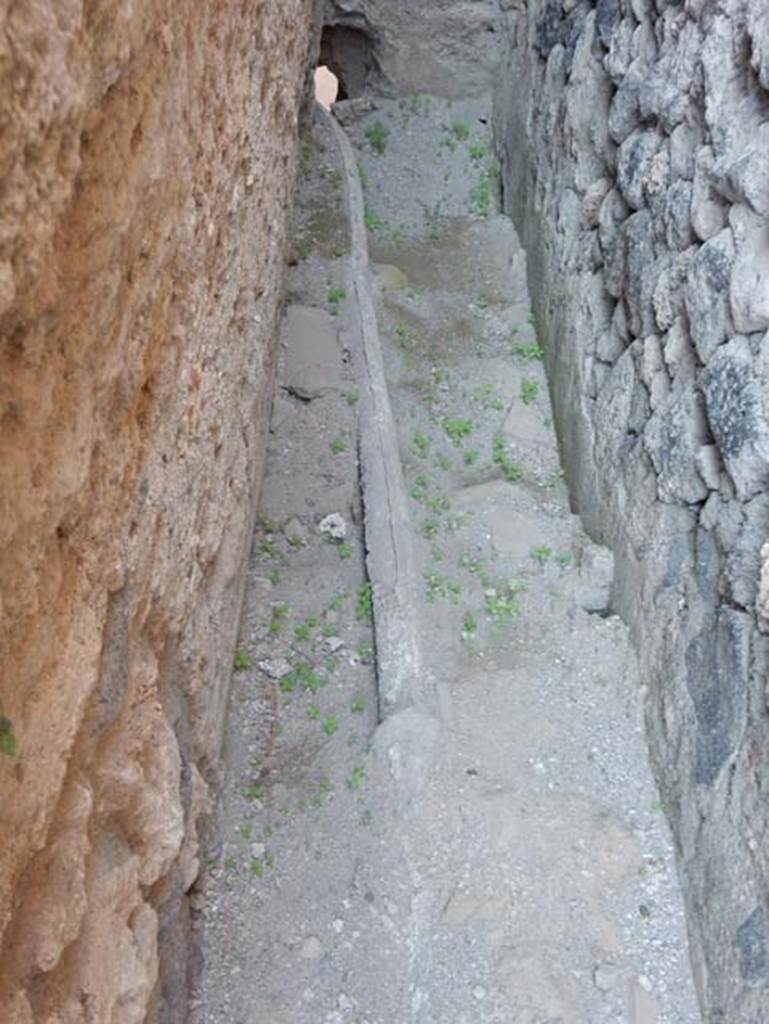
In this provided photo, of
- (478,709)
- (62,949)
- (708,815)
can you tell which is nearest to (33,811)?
(62,949)

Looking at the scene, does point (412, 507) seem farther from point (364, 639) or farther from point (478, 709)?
point (478, 709)

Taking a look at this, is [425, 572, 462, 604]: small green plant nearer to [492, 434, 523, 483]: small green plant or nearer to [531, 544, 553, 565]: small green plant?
[531, 544, 553, 565]: small green plant

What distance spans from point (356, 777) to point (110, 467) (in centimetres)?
188

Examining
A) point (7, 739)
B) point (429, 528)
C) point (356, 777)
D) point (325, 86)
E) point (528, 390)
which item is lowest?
point (356, 777)

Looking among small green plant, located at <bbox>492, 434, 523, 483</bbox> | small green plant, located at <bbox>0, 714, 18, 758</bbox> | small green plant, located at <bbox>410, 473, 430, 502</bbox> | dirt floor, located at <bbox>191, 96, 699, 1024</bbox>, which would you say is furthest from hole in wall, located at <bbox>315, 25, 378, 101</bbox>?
small green plant, located at <bbox>0, 714, 18, 758</bbox>

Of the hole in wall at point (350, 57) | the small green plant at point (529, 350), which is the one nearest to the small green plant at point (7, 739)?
the small green plant at point (529, 350)

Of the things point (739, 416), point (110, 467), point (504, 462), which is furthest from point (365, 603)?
point (110, 467)

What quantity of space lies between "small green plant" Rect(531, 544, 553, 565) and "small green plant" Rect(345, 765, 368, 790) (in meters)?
1.26

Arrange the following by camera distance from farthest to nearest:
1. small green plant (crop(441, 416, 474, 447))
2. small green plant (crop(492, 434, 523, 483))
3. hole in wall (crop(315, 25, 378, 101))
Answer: hole in wall (crop(315, 25, 378, 101)) < small green plant (crop(441, 416, 474, 447)) < small green plant (crop(492, 434, 523, 483))

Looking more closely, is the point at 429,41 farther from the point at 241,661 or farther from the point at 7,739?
Result: the point at 7,739

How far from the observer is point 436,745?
3.42 meters

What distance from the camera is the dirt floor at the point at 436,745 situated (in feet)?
9.52

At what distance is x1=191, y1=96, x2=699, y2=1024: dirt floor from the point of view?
114 inches

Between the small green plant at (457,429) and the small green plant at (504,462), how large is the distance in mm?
145
